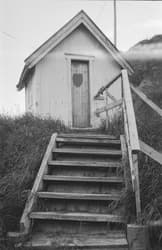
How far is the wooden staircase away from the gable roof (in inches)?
185

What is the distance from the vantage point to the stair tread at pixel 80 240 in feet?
8.50

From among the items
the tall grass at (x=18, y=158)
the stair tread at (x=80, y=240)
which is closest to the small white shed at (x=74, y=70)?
the tall grass at (x=18, y=158)

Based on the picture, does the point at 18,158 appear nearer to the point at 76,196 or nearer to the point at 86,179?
the point at 86,179

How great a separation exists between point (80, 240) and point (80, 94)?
22.6ft

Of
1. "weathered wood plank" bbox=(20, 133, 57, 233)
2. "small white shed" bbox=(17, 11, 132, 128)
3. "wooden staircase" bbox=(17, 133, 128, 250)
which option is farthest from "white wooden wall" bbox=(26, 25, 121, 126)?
"wooden staircase" bbox=(17, 133, 128, 250)

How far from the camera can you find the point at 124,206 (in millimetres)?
2938

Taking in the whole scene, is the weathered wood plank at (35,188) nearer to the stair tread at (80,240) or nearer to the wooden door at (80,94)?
the stair tread at (80,240)

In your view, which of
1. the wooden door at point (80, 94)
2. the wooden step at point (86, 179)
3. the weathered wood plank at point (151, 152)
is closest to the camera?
the weathered wood plank at point (151, 152)

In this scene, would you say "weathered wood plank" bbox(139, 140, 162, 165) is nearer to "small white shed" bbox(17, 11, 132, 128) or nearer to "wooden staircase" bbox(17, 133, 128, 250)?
"wooden staircase" bbox(17, 133, 128, 250)

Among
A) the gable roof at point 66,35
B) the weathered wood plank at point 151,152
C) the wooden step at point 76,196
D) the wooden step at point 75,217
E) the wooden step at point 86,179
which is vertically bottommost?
the wooden step at point 75,217

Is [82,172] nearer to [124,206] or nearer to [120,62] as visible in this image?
[124,206]

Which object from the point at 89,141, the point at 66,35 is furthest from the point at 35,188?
the point at 66,35

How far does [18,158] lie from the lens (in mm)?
4273

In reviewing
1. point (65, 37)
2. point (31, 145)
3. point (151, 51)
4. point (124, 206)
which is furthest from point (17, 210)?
point (151, 51)
